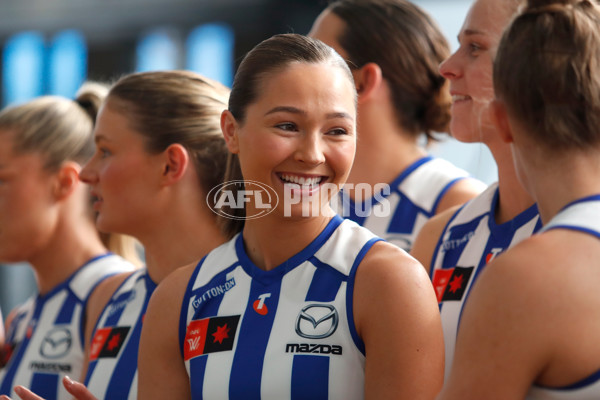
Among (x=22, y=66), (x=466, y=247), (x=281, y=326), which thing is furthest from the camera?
(x=22, y=66)

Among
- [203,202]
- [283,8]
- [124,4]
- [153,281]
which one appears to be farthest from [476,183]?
[124,4]

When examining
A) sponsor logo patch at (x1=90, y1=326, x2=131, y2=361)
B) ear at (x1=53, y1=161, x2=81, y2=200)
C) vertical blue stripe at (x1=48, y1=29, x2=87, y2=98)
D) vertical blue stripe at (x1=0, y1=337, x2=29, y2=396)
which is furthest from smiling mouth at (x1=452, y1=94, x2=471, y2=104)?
vertical blue stripe at (x1=48, y1=29, x2=87, y2=98)

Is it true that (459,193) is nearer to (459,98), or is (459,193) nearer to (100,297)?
(459,98)

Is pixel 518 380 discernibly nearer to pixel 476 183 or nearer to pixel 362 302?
pixel 362 302

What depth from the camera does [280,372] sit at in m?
1.51

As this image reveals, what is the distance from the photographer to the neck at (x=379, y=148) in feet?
8.60

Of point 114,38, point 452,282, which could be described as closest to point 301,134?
point 452,282

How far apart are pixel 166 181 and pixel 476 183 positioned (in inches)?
36.0

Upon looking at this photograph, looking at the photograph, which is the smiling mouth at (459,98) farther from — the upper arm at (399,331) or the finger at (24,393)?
the finger at (24,393)

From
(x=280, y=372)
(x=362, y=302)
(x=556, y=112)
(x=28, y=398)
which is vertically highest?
(x=556, y=112)

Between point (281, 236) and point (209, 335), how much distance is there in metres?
0.24

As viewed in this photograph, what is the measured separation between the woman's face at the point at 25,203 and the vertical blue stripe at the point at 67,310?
23 centimetres

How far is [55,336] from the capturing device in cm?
260

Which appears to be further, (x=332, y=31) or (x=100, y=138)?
(x=332, y=31)
